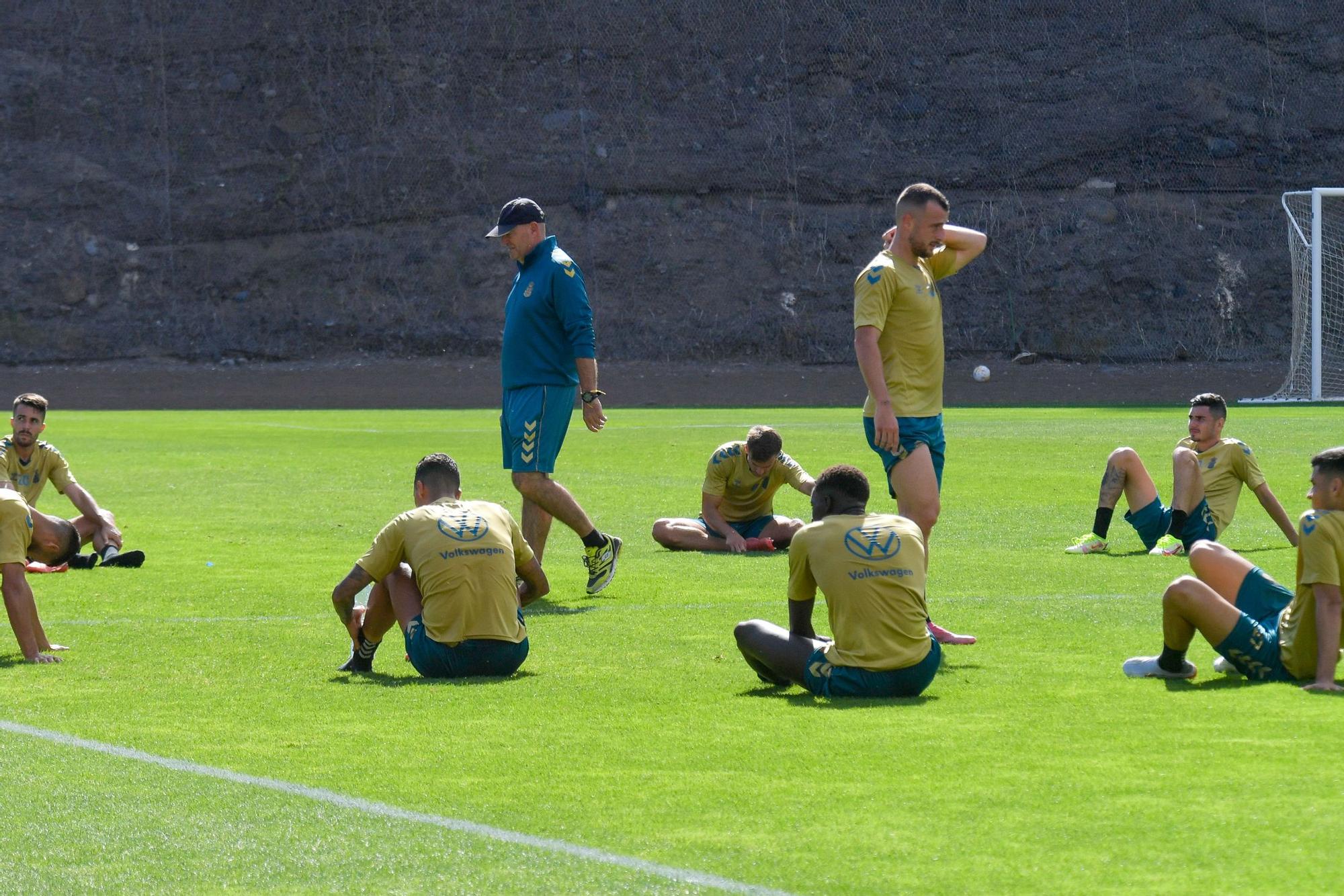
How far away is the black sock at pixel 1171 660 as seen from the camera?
7.54 m

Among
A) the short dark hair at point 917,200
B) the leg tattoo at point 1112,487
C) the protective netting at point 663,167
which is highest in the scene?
the protective netting at point 663,167

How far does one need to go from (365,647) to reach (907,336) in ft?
9.92

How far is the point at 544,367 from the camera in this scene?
11.1 metres

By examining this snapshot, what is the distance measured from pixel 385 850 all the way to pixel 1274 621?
13.6 feet

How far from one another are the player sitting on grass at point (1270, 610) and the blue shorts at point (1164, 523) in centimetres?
485

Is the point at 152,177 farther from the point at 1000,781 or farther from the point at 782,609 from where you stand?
the point at 1000,781

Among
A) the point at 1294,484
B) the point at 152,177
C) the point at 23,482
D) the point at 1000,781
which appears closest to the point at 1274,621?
the point at 1000,781

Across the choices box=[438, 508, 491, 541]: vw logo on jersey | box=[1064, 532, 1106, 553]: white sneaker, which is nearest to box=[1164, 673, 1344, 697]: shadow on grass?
box=[438, 508, 491, 541]: vw logo on jersey

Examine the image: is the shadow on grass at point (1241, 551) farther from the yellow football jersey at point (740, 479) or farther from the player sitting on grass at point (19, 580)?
the player sitting on grass at point (19, 580)

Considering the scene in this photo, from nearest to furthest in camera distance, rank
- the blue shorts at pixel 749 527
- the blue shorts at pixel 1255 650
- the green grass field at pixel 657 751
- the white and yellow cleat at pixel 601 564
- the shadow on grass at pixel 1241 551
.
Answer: the green grass field at pixel 657 751 < the blue shorts at pixel 1255 650 < the white and yellow cleat at pixel 601 564 < the shadow on grass at pixel 1241 551 < the blue shorts at pixel 749 527

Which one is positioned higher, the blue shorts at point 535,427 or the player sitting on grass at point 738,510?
the blue shorts at point 535,427

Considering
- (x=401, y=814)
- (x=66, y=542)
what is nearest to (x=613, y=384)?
(x=66, y=542)

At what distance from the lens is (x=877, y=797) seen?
219 inches

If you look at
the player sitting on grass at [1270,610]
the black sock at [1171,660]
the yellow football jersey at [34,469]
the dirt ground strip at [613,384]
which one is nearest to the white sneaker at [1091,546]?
the player sitting on grass at [1270,610]
